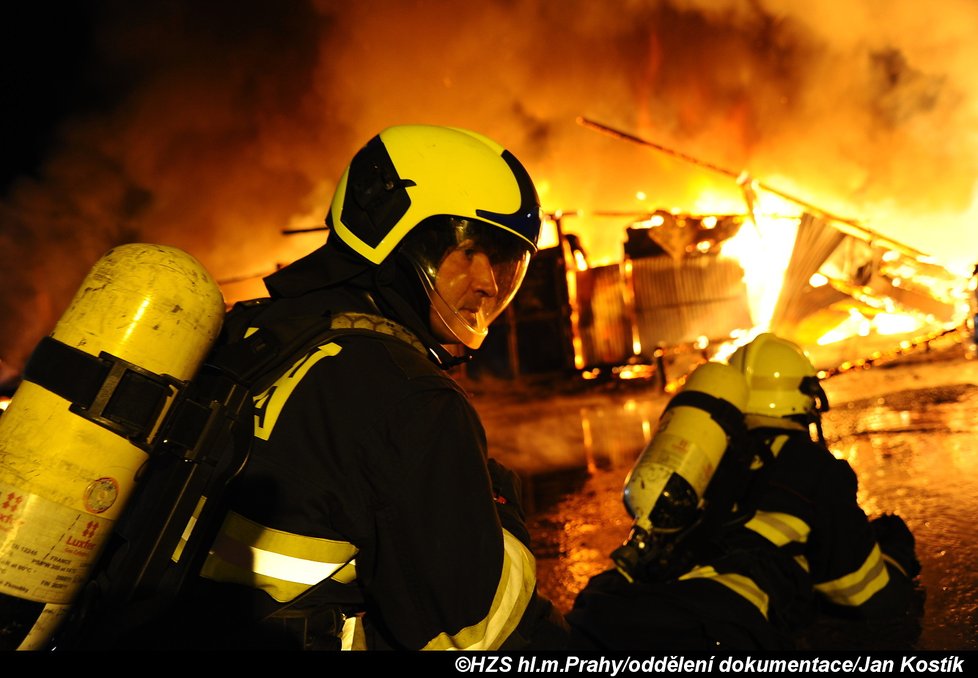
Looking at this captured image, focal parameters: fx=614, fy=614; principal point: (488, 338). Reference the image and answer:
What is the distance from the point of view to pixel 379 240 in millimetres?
1750

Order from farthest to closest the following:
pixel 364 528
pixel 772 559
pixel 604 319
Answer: pixel 604 319 < pixel 772 559 < pixel 364 528

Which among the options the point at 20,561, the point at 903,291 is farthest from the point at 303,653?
the point at 903,291

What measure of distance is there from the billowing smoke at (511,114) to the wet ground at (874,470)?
7158 millimetres

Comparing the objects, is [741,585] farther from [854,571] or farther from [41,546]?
[41,546]

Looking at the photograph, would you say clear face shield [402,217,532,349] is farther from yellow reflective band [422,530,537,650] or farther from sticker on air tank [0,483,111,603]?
sticker on air tank [0,483,111,603]

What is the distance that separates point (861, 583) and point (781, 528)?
48 cm

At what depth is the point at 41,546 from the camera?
111 centimetres

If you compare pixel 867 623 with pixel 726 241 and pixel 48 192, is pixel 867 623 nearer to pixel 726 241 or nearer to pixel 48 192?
pixel 726 241

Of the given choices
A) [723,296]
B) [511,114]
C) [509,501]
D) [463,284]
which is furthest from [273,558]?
[511,114]

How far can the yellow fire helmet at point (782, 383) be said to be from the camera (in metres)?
3.10

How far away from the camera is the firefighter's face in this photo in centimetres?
175

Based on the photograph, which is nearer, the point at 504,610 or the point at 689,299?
the point at 504,610

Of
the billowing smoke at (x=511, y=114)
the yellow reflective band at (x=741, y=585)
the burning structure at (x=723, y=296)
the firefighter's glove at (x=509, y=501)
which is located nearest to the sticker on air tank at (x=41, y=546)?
the firefighter's glove at (x=509, y=501)

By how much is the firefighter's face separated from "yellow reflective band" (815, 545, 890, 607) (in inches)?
87.7
